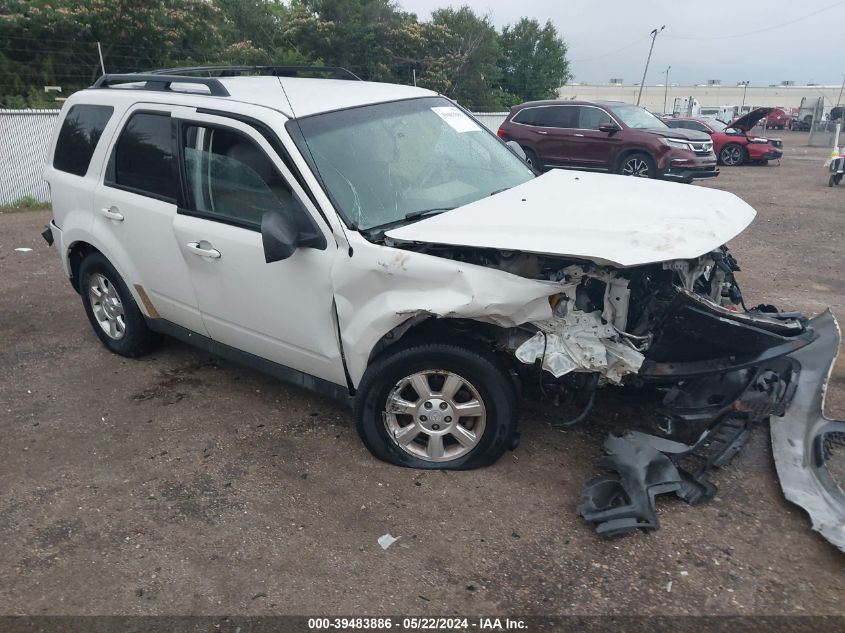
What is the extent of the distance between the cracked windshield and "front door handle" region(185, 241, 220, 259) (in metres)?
0.82

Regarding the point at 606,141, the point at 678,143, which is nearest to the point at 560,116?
the point at 606,141

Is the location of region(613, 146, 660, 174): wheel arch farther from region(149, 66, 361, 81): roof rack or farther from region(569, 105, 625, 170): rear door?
region(149, 66, 361, 81): roof rack

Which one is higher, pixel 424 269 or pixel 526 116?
pixel 424 269

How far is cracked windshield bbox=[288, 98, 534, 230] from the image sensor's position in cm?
362

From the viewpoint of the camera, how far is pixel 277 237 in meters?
3.30

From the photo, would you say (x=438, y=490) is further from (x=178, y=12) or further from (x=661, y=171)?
(x=178, y=12)

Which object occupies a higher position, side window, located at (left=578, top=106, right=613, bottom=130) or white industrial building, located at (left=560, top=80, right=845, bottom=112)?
side window, located at (left=578, top=106, right=613, bottom=130)

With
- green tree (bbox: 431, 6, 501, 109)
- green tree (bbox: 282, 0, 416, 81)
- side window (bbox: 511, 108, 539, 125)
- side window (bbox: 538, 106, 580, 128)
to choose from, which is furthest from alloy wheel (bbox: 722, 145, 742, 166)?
green tree (bbox: 282, 0, 416, 81)

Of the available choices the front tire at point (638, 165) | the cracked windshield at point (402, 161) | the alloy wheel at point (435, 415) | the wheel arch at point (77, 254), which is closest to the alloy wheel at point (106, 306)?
the wheel arch at point (77, 254)

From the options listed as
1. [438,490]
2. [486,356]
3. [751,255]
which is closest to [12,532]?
[438,490]

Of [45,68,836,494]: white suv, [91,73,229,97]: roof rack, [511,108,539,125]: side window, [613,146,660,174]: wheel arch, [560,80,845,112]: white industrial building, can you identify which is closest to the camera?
[45,68,836,494]: white suv

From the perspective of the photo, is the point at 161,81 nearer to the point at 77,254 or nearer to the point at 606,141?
the point at 77,254

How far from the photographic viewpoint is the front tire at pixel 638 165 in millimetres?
13188

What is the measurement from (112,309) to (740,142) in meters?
18.9
